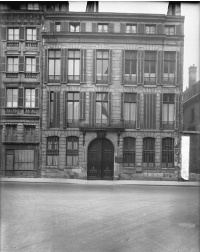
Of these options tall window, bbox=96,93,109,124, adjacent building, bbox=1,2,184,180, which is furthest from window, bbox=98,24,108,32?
tall window, bbox=96,93,109,124

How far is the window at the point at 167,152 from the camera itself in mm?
2611

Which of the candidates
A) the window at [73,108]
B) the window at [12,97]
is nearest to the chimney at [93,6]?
the window at [73,108]

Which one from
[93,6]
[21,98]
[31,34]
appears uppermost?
[93,6]

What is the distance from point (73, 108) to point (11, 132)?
30.9 inches

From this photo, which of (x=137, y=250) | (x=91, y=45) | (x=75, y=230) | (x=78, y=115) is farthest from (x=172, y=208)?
(x=91, y=45)

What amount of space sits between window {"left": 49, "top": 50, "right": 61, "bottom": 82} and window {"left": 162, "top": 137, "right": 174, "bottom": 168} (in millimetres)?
1476

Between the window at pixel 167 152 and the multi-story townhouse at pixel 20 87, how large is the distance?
148cm

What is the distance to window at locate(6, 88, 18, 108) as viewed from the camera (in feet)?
8.77

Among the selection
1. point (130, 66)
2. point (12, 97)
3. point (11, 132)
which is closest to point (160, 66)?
point (130, 66)

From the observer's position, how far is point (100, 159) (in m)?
2.58

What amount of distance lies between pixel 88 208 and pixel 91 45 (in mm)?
1995

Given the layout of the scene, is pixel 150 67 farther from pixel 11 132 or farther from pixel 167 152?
pixel 11 132

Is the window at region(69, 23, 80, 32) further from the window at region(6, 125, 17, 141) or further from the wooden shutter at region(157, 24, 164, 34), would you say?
the window at region(6, 125, 17, 141)

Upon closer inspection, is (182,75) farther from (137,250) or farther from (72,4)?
(137,250)
